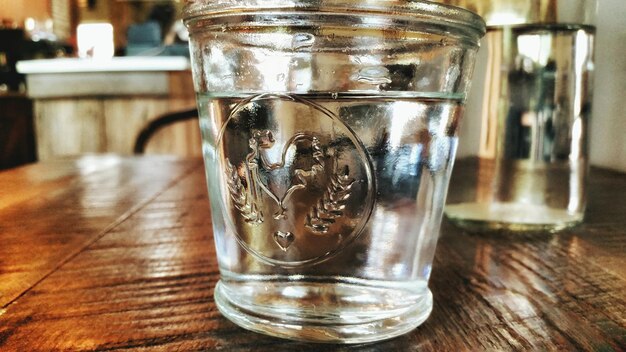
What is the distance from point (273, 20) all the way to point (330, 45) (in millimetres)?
22

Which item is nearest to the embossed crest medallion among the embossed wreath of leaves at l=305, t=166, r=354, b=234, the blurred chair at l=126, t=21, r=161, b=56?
the embossed wreath of leaves at l=305, t=166, r=354, b=234

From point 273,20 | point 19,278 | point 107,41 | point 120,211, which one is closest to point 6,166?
point 107,41

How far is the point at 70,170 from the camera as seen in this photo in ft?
2.29

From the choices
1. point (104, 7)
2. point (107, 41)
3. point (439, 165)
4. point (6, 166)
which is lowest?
point (6, 166)

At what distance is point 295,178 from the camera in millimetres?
211

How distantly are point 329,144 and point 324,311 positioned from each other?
0.06m

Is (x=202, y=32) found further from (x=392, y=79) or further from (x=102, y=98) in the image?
(x=102, y=98)

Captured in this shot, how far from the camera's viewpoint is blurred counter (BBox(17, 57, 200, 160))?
166 centimetres

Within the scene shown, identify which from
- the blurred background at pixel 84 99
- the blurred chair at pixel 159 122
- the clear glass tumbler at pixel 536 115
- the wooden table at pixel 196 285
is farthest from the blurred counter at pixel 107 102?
the clear glass tumbler at pixel 536 115

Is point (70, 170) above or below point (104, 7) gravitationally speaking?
below

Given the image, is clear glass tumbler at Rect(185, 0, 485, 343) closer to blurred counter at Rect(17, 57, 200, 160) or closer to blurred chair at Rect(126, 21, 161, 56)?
blurred counter at Rect(17, 57, 200, 160)

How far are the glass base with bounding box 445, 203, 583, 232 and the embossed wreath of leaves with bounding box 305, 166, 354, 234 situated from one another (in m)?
0.20

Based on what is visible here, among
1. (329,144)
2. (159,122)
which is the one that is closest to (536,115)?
(329,144)

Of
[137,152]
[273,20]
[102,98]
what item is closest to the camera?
[273,20]
